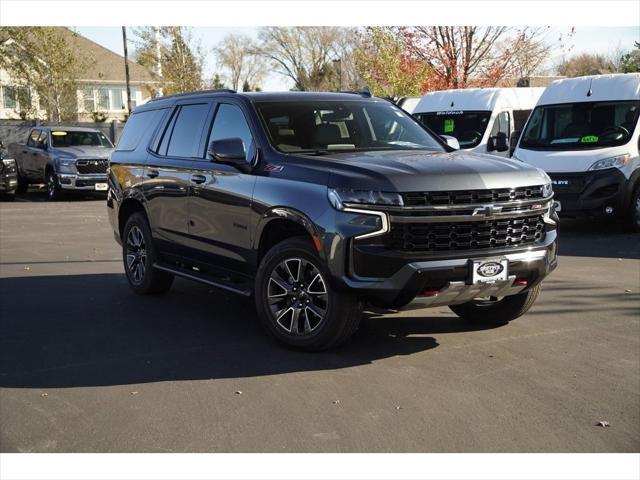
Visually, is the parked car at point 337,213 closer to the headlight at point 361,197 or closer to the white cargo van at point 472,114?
the headlight at point 361,197

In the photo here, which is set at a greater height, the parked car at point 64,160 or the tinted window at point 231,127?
the tinted window at point 231,127

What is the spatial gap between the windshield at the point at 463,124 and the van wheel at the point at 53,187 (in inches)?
394

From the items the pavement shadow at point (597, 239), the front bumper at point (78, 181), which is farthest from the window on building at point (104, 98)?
the pavement shadow at point (597, 239)

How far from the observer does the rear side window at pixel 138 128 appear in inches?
343

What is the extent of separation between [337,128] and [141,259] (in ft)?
9.34

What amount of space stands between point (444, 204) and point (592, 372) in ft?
5.04

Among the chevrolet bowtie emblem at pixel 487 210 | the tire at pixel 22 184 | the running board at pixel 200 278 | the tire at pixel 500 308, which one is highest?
the chevrolet bowtie emblem at pixel 487 210

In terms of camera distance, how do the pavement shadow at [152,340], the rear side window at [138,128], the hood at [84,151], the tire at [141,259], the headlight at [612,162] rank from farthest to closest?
the hood at [84,151] < the headlight at [612,162] < the rear side window at [138,128] < the tire at [141,259] < the pavement shadow at [152,340]

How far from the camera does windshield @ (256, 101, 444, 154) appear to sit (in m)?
6.96

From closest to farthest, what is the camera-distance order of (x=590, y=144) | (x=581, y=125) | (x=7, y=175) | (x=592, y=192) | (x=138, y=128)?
(x=138, y=128), (x=592, y=192), (x=590, y=144), (x=581, y=125), (x=7, y=175)

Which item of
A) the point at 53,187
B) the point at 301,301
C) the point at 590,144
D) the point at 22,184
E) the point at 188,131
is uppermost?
the point at 188,131

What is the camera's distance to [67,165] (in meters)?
21.9

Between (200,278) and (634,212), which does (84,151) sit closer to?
(634,212)

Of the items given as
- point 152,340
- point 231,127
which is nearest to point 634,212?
point 231,127
